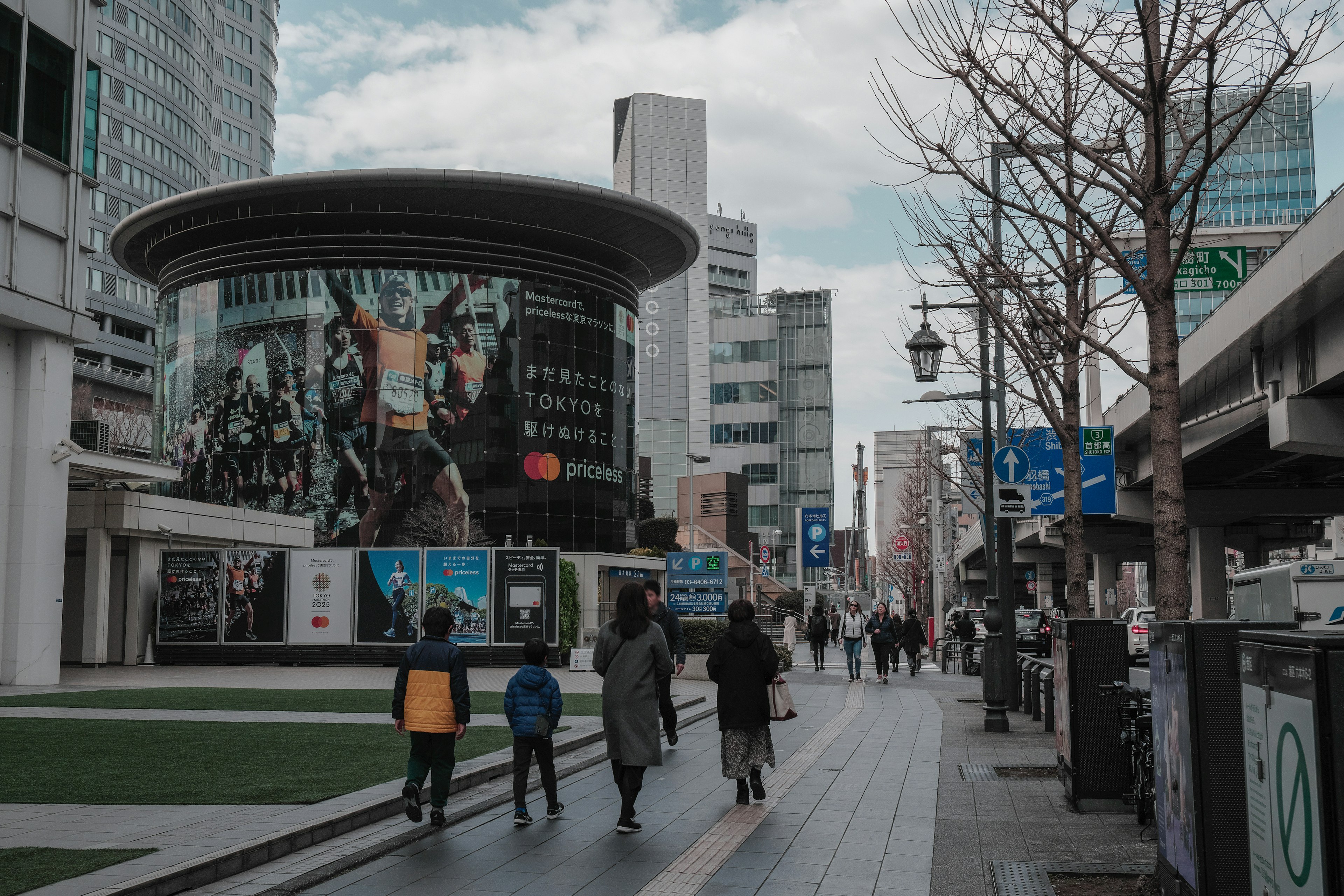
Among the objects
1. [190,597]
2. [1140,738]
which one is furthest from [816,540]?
[1140,738]

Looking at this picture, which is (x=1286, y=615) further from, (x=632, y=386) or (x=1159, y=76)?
(x=632, y=386)

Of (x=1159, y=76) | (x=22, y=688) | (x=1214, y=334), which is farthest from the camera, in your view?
(x=22, y=688)

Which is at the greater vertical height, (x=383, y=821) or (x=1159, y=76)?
(x=1159, y=76)

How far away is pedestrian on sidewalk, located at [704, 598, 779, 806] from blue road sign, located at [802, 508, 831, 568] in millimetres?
18951

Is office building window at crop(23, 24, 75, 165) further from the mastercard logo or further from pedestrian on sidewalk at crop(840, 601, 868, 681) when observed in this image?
the mastercard logo

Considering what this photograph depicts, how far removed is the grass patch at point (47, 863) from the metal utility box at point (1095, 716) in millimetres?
6742

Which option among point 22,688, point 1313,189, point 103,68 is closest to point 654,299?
point 103,68

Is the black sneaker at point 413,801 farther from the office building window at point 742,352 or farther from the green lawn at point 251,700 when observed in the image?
the office building window at point 742,352

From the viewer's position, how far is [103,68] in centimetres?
8394

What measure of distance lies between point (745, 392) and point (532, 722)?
352 ft

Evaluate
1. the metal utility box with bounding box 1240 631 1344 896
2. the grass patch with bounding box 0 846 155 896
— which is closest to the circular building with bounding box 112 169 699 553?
the grass patch with bounding box 0 846 155 896

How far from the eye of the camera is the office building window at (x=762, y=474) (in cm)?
11600

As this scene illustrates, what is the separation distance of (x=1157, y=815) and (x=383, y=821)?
5.45 meters

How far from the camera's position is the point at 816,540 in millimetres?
29469
